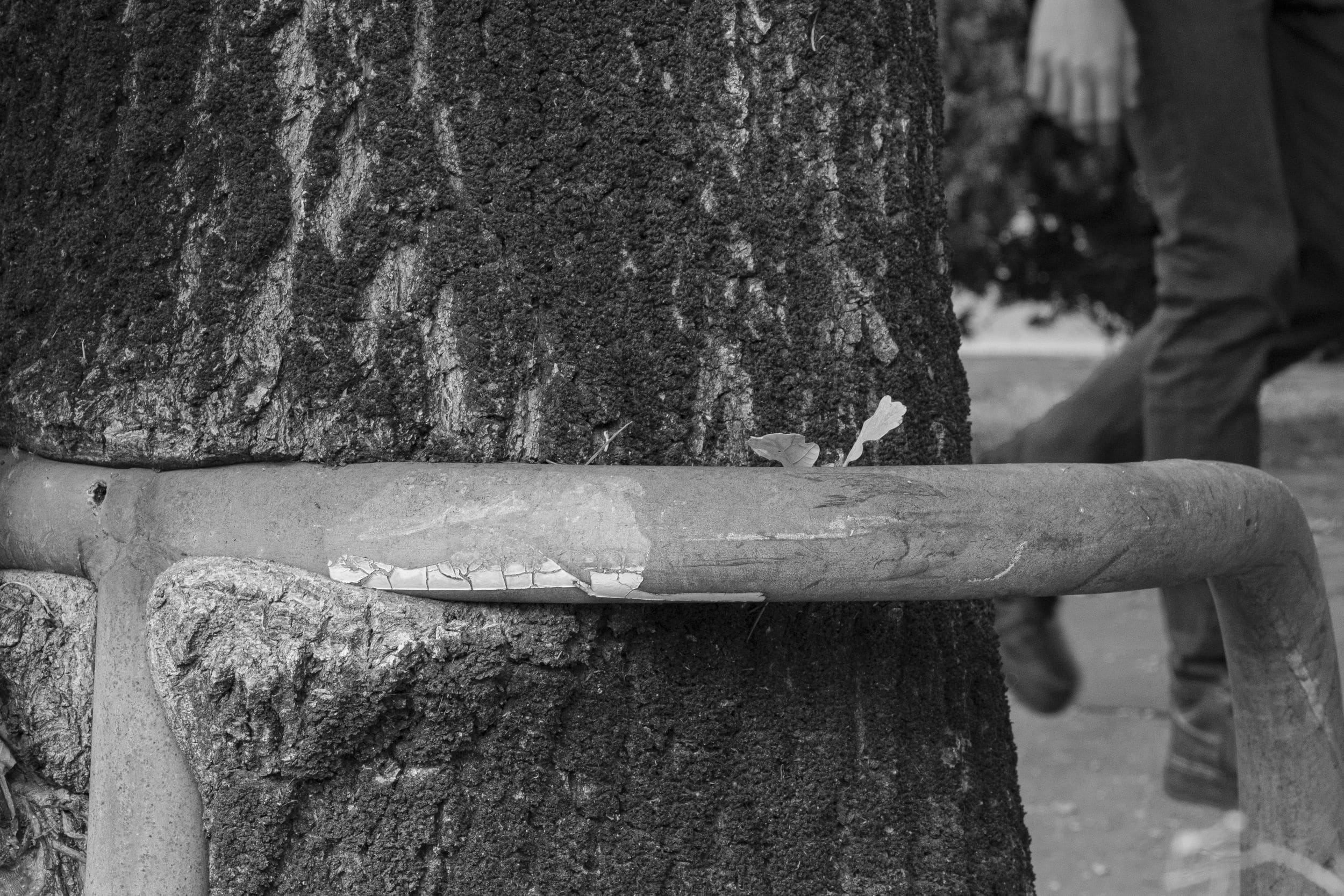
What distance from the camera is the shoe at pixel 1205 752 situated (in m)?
2.90

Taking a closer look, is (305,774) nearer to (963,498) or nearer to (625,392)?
(625,392)

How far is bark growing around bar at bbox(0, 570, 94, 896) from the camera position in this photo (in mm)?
1313

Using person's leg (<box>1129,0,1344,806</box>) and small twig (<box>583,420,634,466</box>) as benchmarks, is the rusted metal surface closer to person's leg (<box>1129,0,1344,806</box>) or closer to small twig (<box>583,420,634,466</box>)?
small twig (<box>583,420,634,466</box>)

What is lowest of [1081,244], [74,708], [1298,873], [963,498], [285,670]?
[1081,244]

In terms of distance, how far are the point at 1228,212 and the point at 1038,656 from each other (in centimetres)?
113

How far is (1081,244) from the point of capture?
31.4ft

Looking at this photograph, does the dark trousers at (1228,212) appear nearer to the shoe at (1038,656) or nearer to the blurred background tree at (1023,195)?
the shoe at (1038,656)

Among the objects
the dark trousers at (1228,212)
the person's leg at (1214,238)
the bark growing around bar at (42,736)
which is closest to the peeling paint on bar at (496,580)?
the bark growing around bar at (42,736)

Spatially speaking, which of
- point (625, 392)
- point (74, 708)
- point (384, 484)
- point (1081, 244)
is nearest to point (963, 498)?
point (625, 392)

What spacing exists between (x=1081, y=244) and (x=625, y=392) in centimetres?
887

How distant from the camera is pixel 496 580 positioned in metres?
1.08

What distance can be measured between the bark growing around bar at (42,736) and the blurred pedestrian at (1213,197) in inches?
87.7

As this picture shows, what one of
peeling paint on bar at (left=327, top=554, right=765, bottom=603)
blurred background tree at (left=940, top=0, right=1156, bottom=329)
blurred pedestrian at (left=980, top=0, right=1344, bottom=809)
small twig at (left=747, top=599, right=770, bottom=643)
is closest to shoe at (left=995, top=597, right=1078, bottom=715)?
blurred pedestrian at (left=980, top=0, right=1344, bottom=809)

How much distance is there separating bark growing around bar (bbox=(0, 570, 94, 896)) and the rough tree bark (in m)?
0.17
